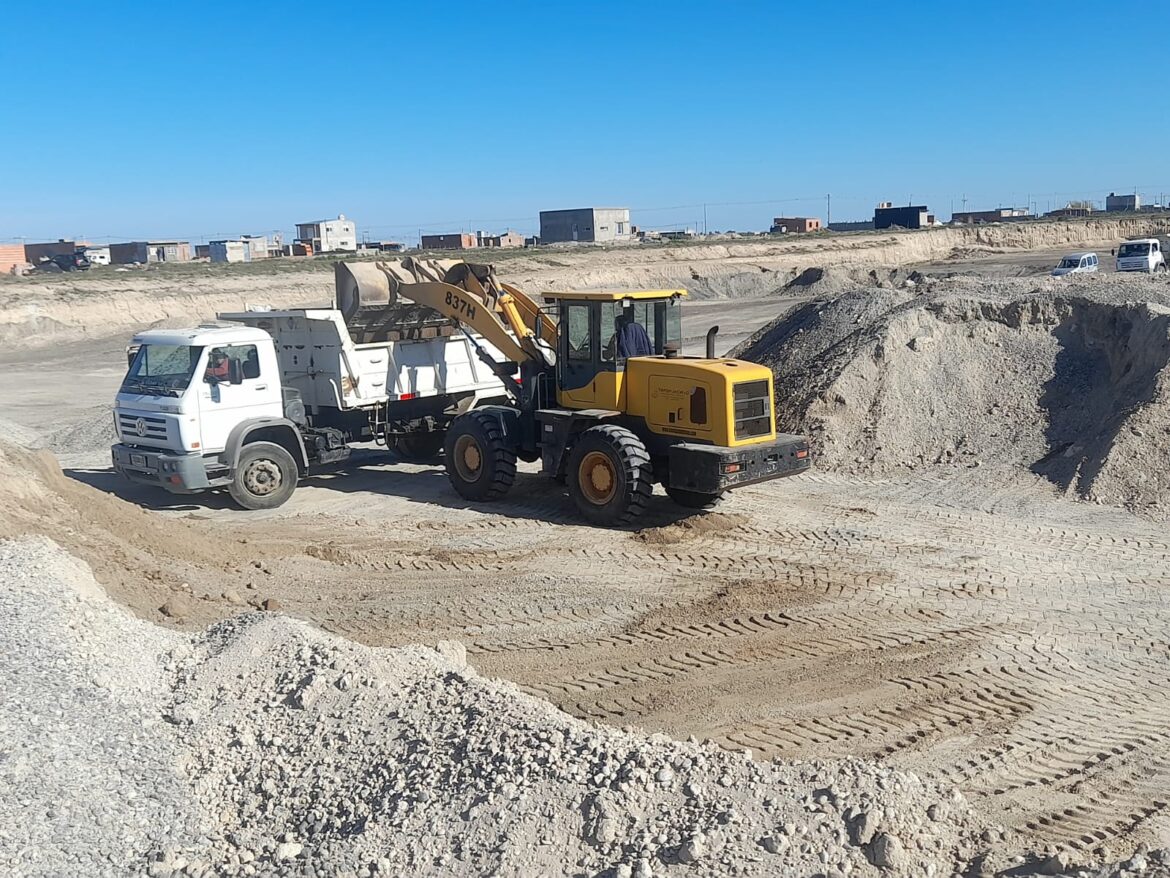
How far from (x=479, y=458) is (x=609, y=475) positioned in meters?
2.05

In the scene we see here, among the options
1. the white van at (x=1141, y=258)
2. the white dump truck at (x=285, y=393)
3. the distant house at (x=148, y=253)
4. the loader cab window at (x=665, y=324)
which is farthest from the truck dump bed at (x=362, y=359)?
the distant house at (x=148, y=253)

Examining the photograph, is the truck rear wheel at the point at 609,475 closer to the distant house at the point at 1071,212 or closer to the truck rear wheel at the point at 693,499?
the truck rear wheel at the point at 693,499

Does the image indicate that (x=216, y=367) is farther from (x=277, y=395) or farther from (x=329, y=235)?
(x=329, y=235)

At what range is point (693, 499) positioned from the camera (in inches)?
522

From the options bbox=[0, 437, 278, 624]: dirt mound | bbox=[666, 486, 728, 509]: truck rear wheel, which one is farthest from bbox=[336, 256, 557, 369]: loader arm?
bbox=[0, 437, 278, 624]: dirt mound

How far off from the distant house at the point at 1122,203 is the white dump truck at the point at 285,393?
414 ft

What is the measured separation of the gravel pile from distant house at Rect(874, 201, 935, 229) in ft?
328

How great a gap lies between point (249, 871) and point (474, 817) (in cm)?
114

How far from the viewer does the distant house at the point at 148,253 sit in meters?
82.8

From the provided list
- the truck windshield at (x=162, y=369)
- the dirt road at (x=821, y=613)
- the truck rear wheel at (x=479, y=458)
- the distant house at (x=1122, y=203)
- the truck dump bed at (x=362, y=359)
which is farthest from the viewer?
the distant house at (x=1122, y=203)

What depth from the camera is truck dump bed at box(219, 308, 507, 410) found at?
47.9ft

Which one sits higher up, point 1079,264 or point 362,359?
point 1079,264

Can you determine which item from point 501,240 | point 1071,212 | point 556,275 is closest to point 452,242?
point 501,240

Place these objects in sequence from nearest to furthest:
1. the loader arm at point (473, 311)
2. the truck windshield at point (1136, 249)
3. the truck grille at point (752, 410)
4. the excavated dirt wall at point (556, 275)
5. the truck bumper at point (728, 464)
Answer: the truck bumper at point (728, 464) → the truck grille at point (752, 410) → the loader arm at point (473, 311) → the truck windshield at point (1136, 249) → the excavated dirt wall at point (556, 275)
